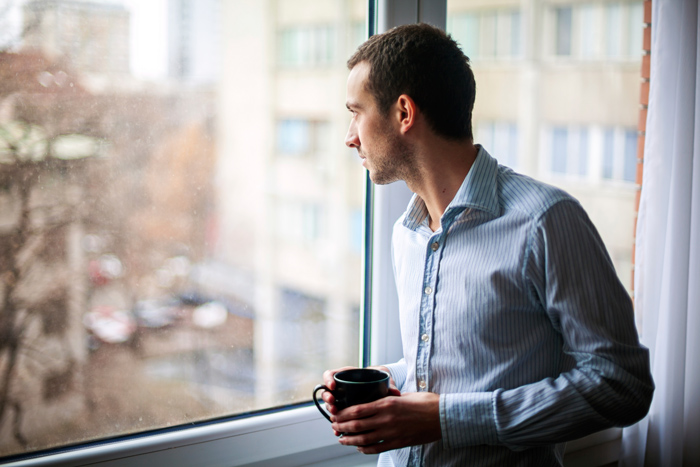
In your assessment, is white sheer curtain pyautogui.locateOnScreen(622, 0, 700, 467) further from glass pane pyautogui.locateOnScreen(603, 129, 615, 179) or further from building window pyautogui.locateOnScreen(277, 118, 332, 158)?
building window pyautogui.locateOnScreen(277, 118, 332, 158)

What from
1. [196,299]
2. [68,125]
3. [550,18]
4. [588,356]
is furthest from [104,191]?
[550,18]

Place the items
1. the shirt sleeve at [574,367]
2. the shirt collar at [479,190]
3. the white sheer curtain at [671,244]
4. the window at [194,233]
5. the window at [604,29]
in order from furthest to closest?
the window at [604,29], the white sheer curtain at [671,244], the window at [194,233], the shirt collar at [479,190], the shirt sleeve at [574,367]

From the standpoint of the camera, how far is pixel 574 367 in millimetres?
944

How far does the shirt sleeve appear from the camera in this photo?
0.89 metres

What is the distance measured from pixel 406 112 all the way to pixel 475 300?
1.17 ft

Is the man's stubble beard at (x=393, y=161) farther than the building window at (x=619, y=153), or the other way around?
the building window at (x=619, y=153)

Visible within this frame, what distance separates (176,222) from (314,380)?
1.73 feet

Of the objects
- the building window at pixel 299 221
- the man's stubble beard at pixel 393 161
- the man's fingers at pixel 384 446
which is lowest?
the man's fingers at pixel 384 446

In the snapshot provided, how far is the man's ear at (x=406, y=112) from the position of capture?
1.05 metres

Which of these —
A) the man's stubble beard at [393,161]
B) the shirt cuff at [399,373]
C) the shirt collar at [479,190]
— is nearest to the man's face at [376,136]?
the man's stubble beard at [393,161]

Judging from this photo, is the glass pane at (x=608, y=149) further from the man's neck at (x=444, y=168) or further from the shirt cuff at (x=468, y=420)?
the shirt cuff at (x=468, y=420)

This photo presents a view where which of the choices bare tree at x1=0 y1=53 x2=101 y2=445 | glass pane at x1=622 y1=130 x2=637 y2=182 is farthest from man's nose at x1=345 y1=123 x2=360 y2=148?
glass pane at x1=622 y1=130 x2=637 y2=182

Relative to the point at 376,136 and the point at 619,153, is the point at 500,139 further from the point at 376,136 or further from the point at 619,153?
the point at 376,136

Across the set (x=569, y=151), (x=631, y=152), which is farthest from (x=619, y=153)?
(x=569, y=151)
